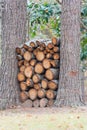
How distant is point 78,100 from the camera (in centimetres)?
891

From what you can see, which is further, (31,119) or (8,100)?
(8,100)

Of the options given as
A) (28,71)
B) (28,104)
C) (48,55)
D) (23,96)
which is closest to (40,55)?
(48,55)

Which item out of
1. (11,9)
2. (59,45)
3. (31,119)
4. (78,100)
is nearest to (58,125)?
(31,119)

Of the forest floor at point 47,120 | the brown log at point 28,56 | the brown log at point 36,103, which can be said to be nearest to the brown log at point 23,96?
the brown log at point 36,103

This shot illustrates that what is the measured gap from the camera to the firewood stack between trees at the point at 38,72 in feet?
30.0

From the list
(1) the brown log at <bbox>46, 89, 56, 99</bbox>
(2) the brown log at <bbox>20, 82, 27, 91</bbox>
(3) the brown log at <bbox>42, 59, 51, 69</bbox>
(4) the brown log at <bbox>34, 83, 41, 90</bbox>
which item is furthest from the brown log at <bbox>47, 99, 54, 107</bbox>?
(3) the brown log at <bbox>42, 59, 51, 69</bbox>

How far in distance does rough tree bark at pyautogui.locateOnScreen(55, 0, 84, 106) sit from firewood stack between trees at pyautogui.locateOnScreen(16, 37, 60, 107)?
28cm

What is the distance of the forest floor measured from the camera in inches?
242

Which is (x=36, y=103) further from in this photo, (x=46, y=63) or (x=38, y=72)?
(x=46, y=63)

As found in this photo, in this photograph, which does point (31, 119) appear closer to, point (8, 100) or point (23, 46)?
point (8, 100)

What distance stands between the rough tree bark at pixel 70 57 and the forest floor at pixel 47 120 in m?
0.41

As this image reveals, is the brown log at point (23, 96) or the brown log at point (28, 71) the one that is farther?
the brown log at point (23, 96)

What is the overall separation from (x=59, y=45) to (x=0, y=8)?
1947 mm

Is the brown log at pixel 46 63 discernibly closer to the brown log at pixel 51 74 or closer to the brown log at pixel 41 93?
the brown log at pixel 51 74
